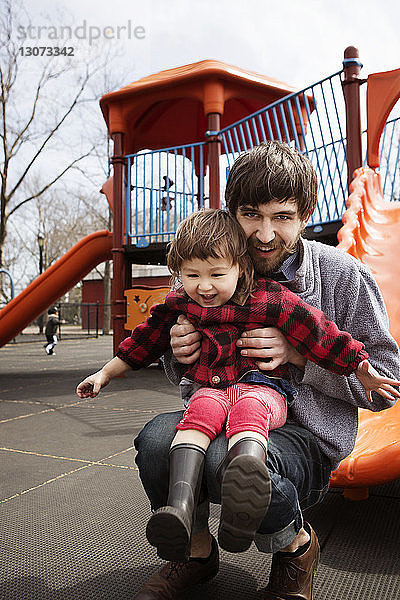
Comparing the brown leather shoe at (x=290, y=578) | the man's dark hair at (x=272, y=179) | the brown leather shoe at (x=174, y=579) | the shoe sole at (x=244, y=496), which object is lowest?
the brown leather shoe at (x=174, y=579)

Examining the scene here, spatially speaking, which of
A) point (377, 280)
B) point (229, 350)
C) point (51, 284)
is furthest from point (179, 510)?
point (51, 284)

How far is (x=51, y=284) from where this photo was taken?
898cm

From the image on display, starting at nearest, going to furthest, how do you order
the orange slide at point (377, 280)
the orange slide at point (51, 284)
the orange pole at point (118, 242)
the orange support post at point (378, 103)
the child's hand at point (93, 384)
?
the child's hand at point (93, 384) < the orange slide at point (377, 280) < the orange support post at point (378, 103) < the orange pole at point (118, 242) < the orange slide at point (51, 284)

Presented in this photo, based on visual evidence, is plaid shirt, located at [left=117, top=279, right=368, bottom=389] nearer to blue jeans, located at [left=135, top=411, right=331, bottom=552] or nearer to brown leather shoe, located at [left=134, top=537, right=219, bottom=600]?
blue jeans, located at [left=135, top=411, right=331, bottom=552]

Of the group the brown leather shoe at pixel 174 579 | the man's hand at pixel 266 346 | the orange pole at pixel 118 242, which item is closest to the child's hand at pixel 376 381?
the man's hand at pixel 266 346

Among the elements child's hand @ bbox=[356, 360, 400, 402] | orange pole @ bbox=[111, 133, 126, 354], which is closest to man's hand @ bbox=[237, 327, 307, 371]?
child's hand @ bbox=[356, 360, 400, 402]

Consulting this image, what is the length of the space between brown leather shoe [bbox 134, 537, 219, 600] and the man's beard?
34.4 inches

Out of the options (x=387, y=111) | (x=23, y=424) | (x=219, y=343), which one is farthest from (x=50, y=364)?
(x=219, y=343)

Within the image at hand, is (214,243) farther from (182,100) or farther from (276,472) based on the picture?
(182,100)

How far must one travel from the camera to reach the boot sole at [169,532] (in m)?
1.20

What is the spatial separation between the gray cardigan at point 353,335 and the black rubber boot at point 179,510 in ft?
1.04

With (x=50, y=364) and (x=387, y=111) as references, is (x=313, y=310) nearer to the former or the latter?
(x=387, y=111)

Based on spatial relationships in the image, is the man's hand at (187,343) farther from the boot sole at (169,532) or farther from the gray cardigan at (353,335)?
the boot sole at (169,532)

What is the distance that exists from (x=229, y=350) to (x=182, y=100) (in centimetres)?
855
